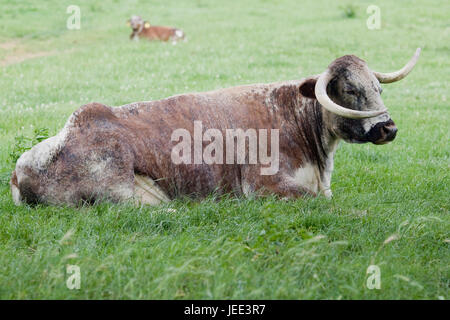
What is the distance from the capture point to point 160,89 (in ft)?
46.5

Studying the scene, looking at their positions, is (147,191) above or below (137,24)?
below

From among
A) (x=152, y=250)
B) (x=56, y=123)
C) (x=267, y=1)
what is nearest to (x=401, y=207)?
(x=152, y=250)

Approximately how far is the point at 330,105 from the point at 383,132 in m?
0.66

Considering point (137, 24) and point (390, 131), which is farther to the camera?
point (137, 24)

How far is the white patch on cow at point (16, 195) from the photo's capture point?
670cm

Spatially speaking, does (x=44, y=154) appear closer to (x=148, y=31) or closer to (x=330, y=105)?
(x=330, y=105)

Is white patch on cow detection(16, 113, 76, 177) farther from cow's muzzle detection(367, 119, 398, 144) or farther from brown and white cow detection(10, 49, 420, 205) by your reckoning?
cow's muzzle detection(367, 119, 398, 144)

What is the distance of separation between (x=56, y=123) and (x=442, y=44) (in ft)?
46.0

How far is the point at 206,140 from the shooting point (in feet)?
23.8

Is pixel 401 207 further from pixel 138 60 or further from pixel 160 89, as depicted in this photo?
pixel 138 60

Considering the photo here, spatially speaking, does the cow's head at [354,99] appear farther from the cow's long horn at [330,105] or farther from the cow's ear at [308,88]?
the cow's ear at [308,88]

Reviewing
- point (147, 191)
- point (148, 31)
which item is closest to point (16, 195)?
point (147, 191)

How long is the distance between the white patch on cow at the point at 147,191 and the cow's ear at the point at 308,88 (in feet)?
6.70

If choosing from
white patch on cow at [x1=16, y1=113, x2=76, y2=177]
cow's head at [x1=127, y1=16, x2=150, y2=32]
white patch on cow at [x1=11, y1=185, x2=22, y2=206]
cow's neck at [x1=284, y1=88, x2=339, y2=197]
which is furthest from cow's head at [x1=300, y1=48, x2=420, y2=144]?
A: cow's head at [x1=127, y1=16, x2=150, y2=32]
